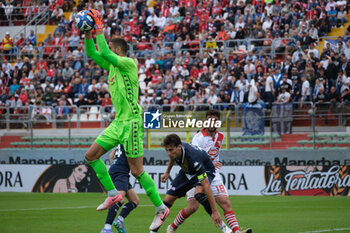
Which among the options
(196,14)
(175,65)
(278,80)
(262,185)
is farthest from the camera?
(196,14)

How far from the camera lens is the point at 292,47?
27.0 m

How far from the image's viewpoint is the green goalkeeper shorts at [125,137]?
394 inches

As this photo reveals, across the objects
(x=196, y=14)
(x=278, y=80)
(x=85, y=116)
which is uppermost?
(x=196, y=14)

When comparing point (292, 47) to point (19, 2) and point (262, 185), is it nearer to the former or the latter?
point (262, 185)

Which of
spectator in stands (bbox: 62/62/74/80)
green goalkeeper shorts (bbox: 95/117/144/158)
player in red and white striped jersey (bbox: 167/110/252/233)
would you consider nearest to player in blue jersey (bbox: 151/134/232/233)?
player in red and white striped jersey (bbox: 167/110/252/233)

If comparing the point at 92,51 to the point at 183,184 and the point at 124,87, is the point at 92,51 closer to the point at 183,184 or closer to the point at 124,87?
the point at 124,87

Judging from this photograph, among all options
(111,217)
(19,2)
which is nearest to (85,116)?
(19,2)

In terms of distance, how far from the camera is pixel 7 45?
36281 mm

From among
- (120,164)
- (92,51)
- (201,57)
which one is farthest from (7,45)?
(92,51)

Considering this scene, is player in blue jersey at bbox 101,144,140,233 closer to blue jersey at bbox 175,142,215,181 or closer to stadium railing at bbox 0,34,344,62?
blue jersey at bbox 175,142,215,181

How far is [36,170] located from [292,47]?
11.1m

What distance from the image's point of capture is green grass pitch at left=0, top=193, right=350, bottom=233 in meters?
12.6

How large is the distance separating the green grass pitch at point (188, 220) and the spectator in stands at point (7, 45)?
49.6ft
